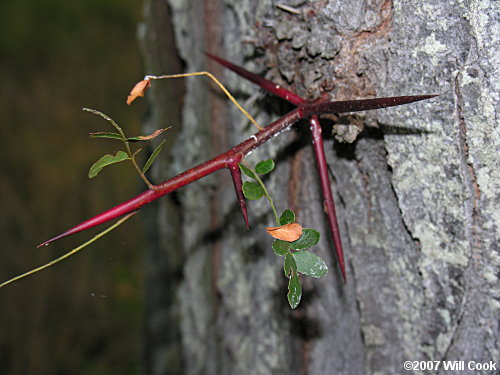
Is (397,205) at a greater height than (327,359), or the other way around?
(397,205)

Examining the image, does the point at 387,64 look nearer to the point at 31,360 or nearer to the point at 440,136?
the point at 440,136

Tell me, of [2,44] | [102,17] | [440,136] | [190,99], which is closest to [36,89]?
[2,44]

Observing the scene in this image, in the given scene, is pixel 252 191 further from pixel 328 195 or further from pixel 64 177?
pixel 64 177

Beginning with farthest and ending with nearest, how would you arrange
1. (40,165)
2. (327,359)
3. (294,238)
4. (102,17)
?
(102,17) → (40,165) → (327,359) → (294,238)

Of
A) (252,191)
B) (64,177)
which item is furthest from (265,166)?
(64,177)

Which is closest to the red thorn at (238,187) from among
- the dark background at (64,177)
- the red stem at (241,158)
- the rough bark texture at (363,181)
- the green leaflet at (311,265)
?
the red stem at (241,158)

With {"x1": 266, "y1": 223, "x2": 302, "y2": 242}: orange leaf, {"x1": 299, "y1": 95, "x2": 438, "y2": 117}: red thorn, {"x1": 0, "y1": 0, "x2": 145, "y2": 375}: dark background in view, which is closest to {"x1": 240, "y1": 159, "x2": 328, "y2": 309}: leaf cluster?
{"x1": 266, "y1": 223, "x2": 302, "y2": 242}: orange leaf
